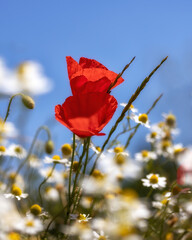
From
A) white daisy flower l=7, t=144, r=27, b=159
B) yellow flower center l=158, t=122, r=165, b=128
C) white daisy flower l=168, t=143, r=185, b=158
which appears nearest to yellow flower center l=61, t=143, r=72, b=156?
white daisy flower l=7, t=144, r=27, b=159

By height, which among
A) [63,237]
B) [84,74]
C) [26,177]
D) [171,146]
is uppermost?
[171,146]

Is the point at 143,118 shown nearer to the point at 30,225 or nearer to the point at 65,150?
the point at 65,150

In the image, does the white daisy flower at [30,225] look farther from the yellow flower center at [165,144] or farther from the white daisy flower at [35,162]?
the yellow flower center at [165,144]

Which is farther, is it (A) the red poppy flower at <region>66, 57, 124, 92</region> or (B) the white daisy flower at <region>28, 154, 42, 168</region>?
(B) the white daisy flower at <region>28, 154, 42, 168</region>

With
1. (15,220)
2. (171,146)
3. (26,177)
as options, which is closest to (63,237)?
(15,220)

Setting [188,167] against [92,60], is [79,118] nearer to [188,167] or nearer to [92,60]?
[92,60]

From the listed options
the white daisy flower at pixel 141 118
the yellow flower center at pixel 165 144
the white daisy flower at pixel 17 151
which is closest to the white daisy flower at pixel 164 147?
the yellow flower center at pixel 165 144

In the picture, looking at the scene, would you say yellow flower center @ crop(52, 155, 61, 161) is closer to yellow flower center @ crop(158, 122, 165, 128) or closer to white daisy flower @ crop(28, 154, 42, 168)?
white daisy flower @ crop(28, 154, 42, 168)

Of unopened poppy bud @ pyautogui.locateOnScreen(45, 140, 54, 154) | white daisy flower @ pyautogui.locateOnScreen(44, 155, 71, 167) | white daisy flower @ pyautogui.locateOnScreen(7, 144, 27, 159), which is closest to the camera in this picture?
white daisy flower @ pyautogui.locateOnScreen(44, 155, 71, 167)
